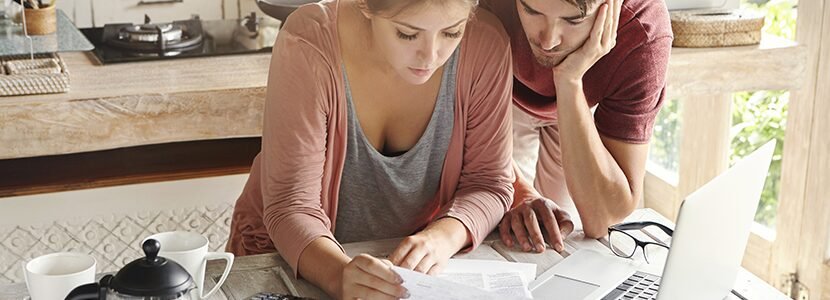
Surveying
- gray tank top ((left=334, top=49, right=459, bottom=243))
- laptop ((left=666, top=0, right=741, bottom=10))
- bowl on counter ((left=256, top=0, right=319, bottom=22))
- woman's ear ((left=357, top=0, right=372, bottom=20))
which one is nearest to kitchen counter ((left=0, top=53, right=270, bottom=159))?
bowl on counter ((left=256, top=0, right=319, bottom=22))

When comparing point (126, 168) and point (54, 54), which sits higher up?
point (54, 54)

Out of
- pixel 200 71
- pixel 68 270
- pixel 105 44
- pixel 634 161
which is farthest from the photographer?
pixel 105 44

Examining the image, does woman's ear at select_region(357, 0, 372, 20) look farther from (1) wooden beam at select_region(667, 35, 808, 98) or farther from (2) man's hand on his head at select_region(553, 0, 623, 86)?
(1) wooden beam at select_region(667, 35, 808, 98)

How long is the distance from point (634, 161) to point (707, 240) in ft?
1.63

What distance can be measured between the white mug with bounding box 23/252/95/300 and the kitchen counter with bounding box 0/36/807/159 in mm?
1207

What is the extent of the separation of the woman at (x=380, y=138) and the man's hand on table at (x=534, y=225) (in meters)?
0.03

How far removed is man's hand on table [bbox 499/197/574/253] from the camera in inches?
65.9

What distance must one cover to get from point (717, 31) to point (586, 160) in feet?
4.27

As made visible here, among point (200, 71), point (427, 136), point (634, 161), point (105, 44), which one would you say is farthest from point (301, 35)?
point (105, 44)

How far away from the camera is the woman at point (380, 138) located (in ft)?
5.13

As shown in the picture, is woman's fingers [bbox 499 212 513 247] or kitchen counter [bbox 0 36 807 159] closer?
woman's fingers [bbox 499 212 513 247]

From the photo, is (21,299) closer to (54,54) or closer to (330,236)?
(330,236)

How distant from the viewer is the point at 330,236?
1.61 metres

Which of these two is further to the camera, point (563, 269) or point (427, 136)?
point (427, 136)
